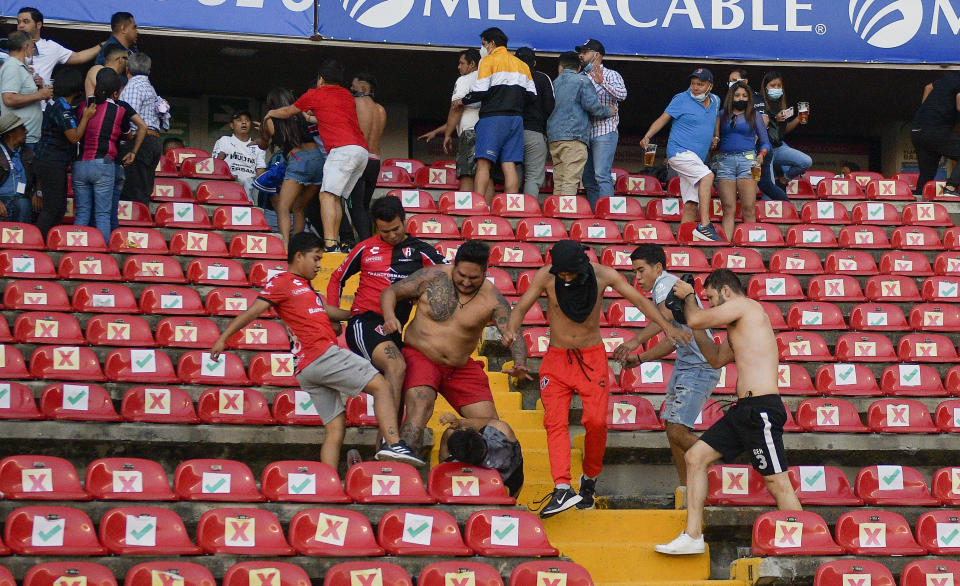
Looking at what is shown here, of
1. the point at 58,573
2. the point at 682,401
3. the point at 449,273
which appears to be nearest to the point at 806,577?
the point at 682,401

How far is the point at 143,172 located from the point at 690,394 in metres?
5.46

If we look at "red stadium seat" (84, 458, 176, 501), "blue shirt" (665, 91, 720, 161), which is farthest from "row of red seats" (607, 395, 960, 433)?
"blue shirt" (665, 91, 720, 161)

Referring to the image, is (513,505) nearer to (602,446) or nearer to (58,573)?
(602,446)

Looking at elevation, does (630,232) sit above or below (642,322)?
above

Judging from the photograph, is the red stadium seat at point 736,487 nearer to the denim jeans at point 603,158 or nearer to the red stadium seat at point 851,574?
the red stadium seat at point 851,574

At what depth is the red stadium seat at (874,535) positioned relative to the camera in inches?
310

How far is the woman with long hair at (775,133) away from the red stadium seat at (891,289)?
2111 millimetres

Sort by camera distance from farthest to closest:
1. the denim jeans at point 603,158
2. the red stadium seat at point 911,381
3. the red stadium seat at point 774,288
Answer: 1. the denim jeans at point 603,158
2. the red stadium seat at point 774,288
3. the red stadium seat at point 911,381

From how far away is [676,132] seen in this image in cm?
1233

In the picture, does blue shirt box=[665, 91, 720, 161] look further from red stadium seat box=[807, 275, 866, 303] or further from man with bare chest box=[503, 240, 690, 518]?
man with bare chest box=[503, 240, 690, 518]

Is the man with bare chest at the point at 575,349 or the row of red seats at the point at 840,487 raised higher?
the man with bare chest at the point at 575,349

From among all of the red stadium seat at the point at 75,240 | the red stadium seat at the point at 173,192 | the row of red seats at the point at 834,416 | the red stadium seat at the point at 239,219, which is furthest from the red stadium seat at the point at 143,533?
the red stadium seat at the point at 173,192

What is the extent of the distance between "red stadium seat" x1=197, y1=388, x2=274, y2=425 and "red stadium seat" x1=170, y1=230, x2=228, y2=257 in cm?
250

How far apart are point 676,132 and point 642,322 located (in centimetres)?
258
